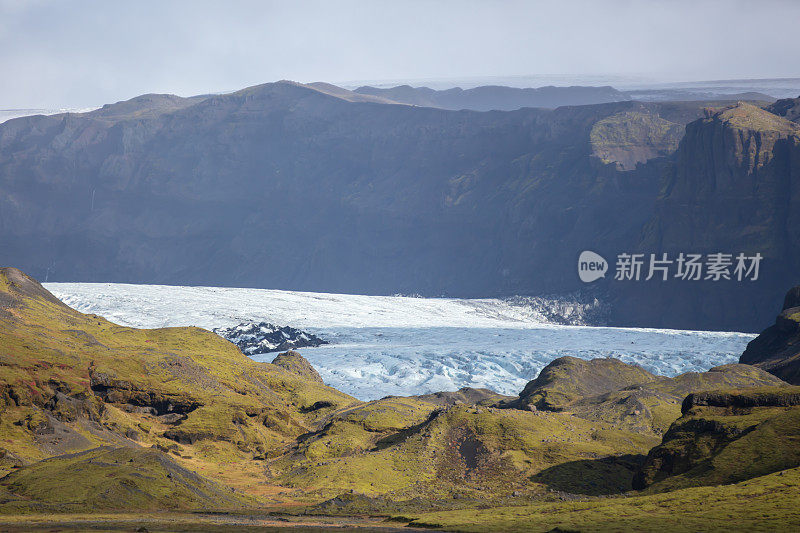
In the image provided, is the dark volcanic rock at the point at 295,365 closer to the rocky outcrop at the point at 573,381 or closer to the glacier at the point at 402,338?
the glacier at the point at 402,338

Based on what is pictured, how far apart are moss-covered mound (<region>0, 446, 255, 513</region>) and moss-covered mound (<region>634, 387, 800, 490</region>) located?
20626 mm

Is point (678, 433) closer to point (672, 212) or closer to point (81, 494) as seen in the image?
point (81, 494)

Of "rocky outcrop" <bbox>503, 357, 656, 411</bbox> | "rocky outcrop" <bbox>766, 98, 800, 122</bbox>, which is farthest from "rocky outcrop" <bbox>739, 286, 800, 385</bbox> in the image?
"rocky outcrop" <bbox>766, 98, 800, 122</bbox>

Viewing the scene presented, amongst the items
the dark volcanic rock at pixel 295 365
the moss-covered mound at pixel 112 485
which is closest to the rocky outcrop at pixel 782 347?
the dark volcanic rock at pixel 295 365

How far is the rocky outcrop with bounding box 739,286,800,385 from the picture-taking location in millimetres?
87631

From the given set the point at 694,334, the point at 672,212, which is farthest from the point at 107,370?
the point at 672,212

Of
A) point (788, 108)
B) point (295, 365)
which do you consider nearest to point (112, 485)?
point (295, 365)

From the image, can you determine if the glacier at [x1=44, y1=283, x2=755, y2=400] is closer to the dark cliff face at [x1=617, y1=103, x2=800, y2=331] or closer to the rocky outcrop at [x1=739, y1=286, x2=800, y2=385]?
the rocky outcrop at [x1=739, y1=286, x2=800, y2=385]

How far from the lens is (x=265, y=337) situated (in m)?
127

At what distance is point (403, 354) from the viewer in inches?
4473

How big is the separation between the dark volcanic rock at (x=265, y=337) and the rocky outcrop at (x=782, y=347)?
58.9m

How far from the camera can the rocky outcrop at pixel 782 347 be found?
87.6 meters

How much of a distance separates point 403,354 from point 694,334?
182 feet

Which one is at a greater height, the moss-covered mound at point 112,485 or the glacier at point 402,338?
the moss-covered mound at point 112,485
